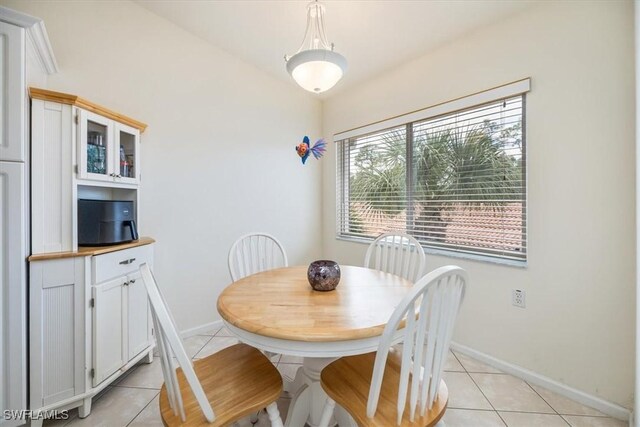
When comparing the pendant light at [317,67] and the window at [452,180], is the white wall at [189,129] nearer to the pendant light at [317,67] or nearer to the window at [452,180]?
the window at [452,180]

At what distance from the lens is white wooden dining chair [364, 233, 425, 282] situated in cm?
195

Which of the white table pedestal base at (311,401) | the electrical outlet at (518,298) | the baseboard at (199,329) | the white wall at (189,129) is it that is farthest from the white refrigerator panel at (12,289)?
the electrical outlet at (518,298)

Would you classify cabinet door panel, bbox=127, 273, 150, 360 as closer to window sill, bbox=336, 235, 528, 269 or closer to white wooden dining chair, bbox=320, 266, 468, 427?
white wooden dining chair, bbox=320, 266, 468, 427

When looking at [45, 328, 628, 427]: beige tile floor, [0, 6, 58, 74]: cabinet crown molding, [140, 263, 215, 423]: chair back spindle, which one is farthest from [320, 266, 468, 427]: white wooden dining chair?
[0, 6, 58, 74]: cabinet crown molding

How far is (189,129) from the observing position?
8.03ft

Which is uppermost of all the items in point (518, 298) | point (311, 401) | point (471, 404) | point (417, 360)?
point (417, 360)

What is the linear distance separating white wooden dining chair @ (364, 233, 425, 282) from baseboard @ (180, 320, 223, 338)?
157 centimetres

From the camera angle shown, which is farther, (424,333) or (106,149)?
(106,149)

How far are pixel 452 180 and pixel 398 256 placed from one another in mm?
840

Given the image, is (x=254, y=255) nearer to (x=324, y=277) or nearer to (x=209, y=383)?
(x=324, y=277)

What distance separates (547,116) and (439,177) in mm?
815

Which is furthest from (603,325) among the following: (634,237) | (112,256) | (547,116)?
(112,256)

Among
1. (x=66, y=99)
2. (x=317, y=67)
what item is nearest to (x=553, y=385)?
(x=317, y=67)

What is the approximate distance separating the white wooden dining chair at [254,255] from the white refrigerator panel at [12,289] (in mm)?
1041
